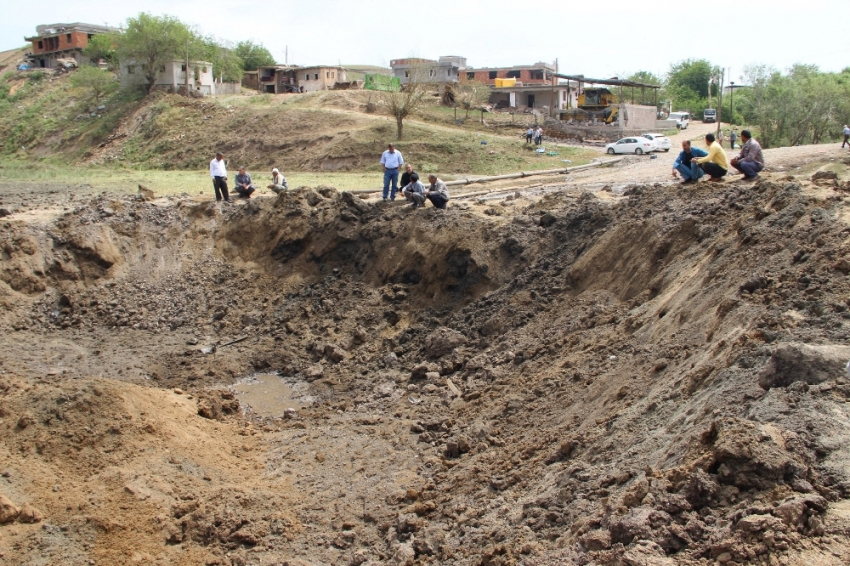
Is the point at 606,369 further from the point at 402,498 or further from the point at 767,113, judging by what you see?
the point at 767,113

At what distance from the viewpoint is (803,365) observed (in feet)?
19.5

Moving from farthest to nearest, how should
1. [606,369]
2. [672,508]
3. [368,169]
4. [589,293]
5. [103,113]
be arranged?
[103,113] → [368,169] → [589,293] → [606,369] → [672,508]

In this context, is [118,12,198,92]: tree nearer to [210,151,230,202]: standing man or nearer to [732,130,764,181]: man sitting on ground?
[210,151,230,202]: standing man

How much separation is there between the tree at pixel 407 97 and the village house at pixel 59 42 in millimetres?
31072

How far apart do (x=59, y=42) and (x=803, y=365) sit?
66498 mm

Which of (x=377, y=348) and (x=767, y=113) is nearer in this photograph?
(x=377, y=348)

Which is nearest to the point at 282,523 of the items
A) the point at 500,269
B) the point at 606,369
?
the point at 606,369

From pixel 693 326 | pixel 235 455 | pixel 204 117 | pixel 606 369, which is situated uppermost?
pixel 204 117

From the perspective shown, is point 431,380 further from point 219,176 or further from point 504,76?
point 504,76

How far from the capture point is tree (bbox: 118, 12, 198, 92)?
4531cm

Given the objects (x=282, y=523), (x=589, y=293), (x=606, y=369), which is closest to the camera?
(x=282, y=523)

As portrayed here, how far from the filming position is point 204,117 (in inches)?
1610

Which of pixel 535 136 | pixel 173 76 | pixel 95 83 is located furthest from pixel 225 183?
pixel 95 83

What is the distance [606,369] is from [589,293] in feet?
10.3
